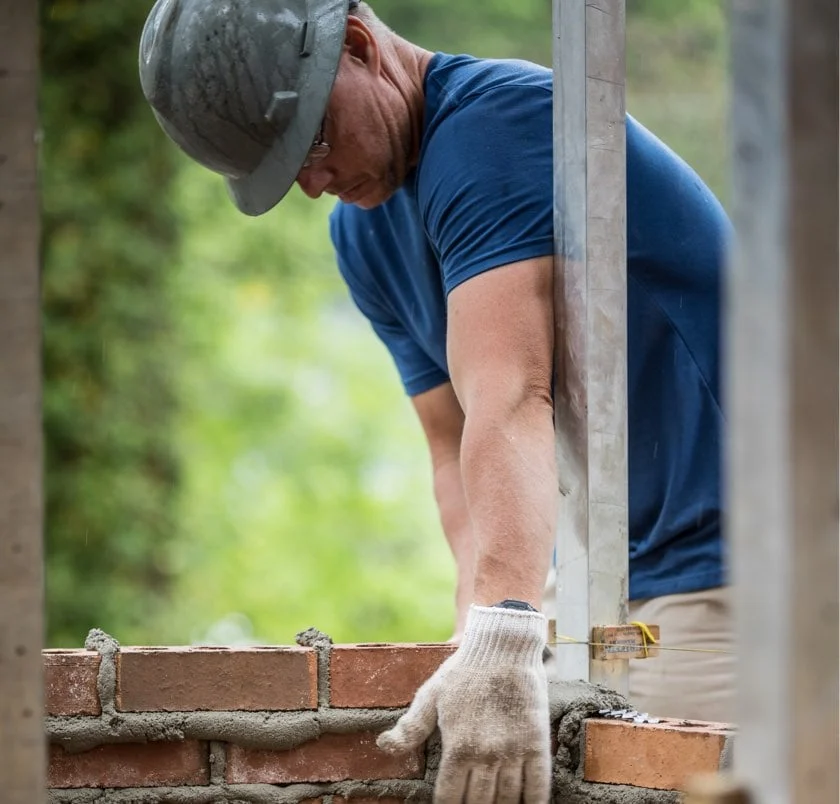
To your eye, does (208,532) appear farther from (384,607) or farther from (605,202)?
(605,202)

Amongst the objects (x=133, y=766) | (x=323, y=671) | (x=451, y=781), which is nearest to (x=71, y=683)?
(x=133, y=766)

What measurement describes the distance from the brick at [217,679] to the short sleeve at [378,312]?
109cm

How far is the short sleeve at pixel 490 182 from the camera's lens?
7.96 ft

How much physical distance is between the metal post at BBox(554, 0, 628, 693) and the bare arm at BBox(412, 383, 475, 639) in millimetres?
786

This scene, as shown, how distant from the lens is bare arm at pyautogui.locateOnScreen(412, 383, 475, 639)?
10.7 ft

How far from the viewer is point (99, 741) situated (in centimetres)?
233

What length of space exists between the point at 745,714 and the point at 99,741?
1.51 metres

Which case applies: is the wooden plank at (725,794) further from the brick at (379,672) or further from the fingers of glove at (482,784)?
the brick at (379,672)

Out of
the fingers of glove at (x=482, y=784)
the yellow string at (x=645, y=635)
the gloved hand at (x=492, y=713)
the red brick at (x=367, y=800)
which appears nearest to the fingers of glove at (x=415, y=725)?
the gloved hand at (x=492, y=713)

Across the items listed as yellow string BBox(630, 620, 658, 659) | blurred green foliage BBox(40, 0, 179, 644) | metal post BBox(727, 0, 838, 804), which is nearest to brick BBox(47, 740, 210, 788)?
yellow string BBox(630, 620, 658, 659)

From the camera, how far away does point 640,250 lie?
8.50ft

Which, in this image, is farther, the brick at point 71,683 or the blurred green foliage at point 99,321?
the blurred green foliage at point 99,321

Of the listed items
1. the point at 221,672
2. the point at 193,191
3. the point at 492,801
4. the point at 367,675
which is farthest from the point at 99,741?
the point at 193,191

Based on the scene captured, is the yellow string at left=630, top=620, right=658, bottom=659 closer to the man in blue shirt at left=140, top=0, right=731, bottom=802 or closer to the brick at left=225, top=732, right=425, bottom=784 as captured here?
the man in blue shirt at left=140, top=0, right=731, bottom=802
